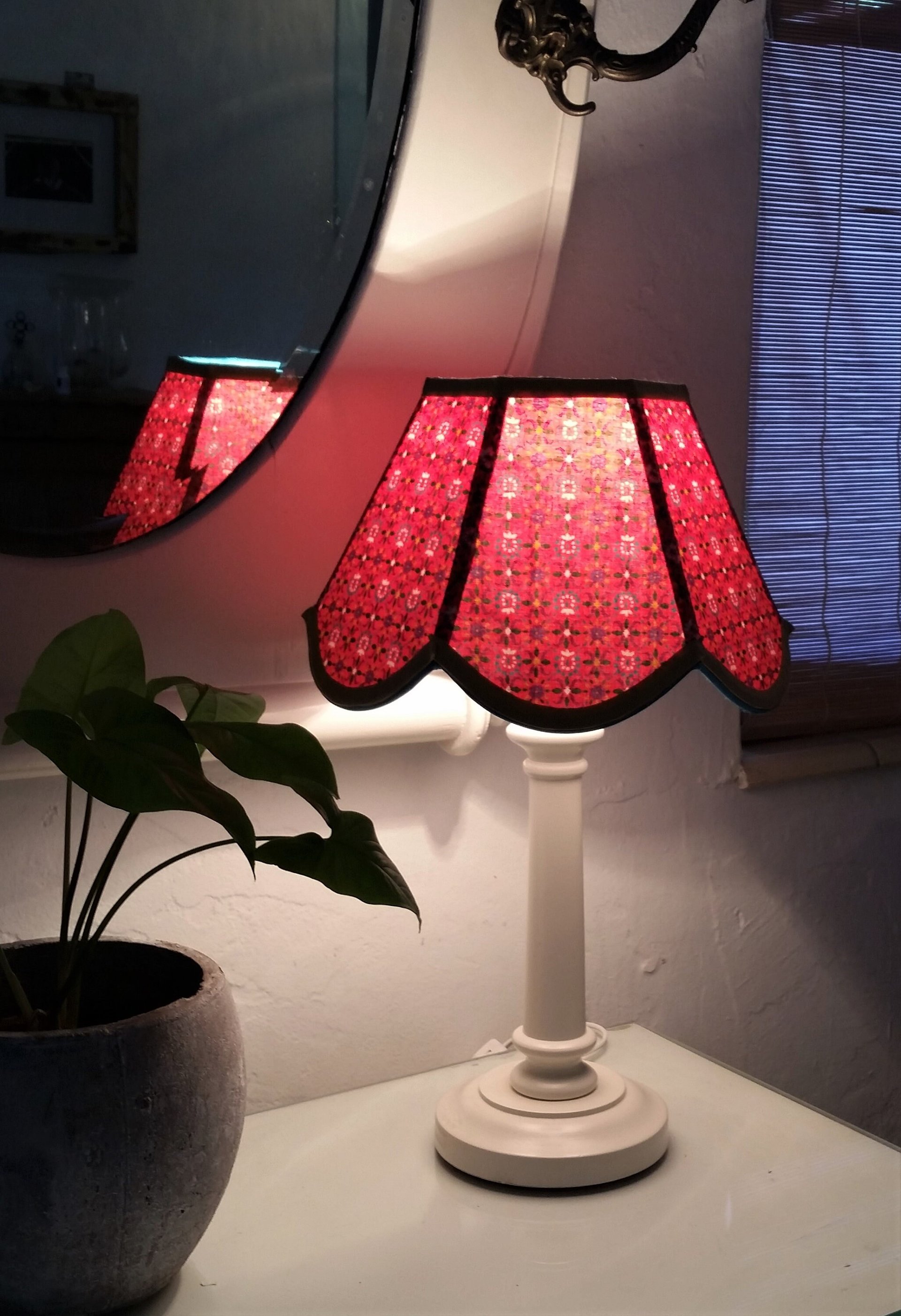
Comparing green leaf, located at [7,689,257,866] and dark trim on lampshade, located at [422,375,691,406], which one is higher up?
dark trim on lampshade, located at [422,375,691,406]

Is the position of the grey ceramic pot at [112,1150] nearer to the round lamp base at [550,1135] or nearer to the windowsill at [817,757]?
the round lamp base at [550,1135]

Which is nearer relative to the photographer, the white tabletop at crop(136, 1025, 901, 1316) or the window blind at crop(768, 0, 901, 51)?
the white tabletop at crop(136, 1025, 901, 1316)

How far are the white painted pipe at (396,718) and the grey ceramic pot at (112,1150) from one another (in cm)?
31

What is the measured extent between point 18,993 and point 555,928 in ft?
1.30

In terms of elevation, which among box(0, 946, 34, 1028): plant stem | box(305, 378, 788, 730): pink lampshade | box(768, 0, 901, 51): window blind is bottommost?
box(0, 946, 34, 1028): plant stem

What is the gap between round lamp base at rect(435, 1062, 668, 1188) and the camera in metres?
0.92

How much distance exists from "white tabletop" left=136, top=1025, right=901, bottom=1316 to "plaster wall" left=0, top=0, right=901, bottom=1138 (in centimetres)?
13

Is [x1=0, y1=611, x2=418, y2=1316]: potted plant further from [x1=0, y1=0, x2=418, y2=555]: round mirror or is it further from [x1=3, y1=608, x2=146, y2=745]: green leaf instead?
[x1=0, y1=0, x2=418, y2=555]: round mirror

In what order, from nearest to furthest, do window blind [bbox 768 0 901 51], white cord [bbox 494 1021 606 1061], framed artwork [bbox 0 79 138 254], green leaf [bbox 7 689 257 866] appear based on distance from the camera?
green leaf [bbox 7 689 257 866] → framed artwork [bbox 0 79 138 254] → white cord [bbox 494 1021 606 1061] → window blind [bbox 768 0 901 51]

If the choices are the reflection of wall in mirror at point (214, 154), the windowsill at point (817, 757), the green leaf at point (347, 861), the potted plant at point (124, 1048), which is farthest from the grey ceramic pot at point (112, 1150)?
the windowsill at point (817, 757)

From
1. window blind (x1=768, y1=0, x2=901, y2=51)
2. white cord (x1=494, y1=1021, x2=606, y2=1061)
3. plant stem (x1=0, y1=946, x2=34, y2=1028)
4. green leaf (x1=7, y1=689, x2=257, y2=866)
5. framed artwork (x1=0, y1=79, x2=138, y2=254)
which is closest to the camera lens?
green leaf (x1=7, y1=689, x2=257, y2=866)

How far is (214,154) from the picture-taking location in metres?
0.96

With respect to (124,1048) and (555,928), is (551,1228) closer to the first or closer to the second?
(555,928)

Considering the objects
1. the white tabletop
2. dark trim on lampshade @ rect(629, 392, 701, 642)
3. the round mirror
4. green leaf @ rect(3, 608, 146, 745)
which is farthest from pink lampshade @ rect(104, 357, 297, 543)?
the white tabletop
